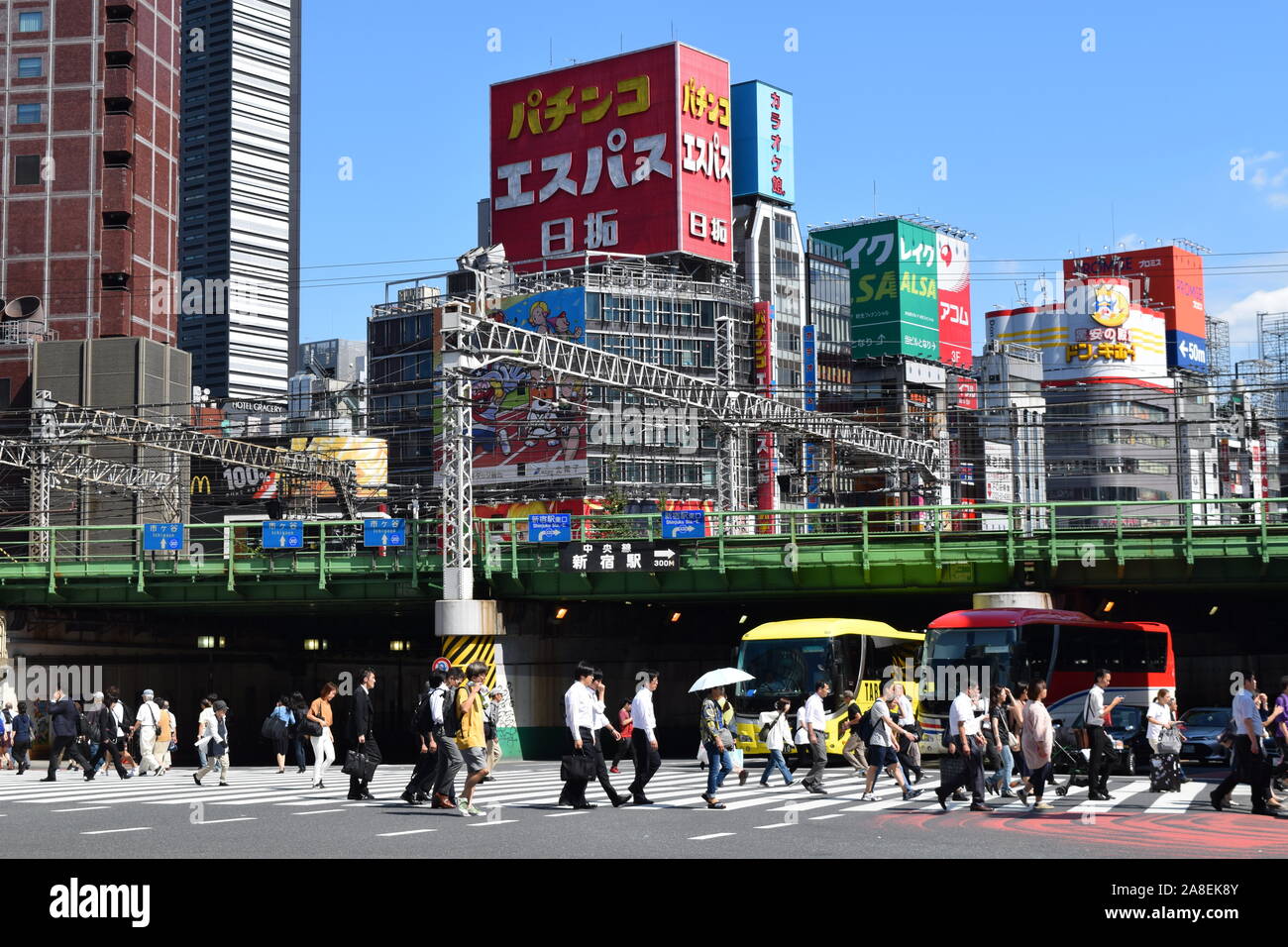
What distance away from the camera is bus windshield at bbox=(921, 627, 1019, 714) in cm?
3534

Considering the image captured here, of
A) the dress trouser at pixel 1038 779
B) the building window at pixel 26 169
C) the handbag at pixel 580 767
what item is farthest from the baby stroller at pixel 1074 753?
the building window at pixel 26 169

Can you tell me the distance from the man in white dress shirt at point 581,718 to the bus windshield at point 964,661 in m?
14.6

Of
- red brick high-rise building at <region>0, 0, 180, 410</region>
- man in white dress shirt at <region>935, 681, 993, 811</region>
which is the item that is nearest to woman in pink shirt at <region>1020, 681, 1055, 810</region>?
man in white dress shirt at <region>935, 681, 993, 811</region>

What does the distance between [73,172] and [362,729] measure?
79.3 m

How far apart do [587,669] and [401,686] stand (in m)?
49.2

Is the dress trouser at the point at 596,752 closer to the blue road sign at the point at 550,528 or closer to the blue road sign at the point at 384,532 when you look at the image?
the blue road sign at the point at 550,528

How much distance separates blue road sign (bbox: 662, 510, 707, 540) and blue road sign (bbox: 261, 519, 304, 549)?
462 inches

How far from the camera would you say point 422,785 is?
75.0ft

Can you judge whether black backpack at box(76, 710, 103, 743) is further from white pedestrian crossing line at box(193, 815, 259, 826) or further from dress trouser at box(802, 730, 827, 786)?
dress trouser at box(802, 730, 827, 786)

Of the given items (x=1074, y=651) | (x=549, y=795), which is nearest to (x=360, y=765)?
(x=549, y=795)

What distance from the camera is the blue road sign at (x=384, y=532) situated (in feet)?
148

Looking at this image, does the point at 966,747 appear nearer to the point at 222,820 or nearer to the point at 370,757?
the point at 370,757
